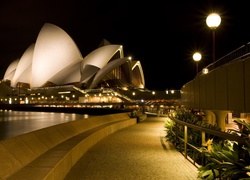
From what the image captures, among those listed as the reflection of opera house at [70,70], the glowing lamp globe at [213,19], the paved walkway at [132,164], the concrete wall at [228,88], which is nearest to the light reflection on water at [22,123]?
the paved walkway at [132,164]

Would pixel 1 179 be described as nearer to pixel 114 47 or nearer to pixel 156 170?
pixel 156 170

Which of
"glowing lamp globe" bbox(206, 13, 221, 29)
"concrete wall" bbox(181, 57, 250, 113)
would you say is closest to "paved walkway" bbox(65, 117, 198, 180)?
"concrete wall" bbox(181, 57, 250, 113)

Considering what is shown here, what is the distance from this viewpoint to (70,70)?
63.7 metres

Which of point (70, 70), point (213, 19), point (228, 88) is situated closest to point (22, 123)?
point (213, 19)

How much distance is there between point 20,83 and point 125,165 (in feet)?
231

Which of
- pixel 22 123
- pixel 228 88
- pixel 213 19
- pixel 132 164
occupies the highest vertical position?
pixel 213 19

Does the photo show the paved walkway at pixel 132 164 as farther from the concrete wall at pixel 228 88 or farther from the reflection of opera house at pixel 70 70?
the reflection of opera house at pixel 70 70

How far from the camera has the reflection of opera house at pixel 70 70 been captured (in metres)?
60.0

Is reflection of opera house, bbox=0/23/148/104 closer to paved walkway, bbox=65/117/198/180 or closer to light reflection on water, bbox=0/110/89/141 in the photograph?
light reflection on water, bbox=0/110/89/141

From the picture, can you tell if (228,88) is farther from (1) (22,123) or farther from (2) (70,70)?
(2) (70,70)

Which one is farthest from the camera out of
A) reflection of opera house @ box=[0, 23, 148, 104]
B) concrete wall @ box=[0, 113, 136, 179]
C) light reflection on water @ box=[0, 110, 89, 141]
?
reflection of opera house @ box=[0, 23, 148, 104]

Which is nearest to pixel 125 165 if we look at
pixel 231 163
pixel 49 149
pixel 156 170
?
pixel 156 170

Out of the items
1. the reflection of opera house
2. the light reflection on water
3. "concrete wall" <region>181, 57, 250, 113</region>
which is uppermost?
the reflection of opera house

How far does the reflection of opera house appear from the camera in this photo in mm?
60000
